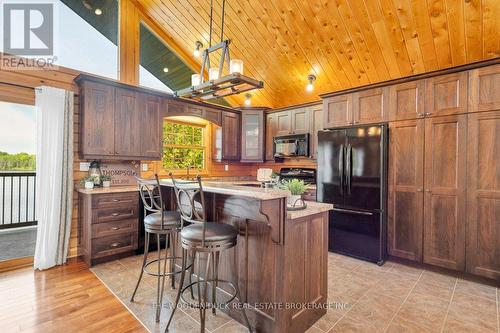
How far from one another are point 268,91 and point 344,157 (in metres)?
2.36

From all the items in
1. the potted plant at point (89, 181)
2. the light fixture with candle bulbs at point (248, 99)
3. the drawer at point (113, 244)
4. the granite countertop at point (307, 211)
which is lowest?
the drawer at point (113, 244)

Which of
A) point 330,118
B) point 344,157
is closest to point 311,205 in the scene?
point 344,157

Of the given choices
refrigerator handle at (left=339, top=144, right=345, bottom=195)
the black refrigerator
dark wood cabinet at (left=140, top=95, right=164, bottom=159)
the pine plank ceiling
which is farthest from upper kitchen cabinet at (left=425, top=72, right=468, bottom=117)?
dark wood cabinet at (left=140, top=95, right=164, bottom=159)

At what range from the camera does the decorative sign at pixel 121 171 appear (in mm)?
3900

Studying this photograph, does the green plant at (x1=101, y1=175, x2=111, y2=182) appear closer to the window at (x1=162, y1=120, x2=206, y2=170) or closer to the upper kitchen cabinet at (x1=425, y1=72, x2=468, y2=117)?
the window at (x1=162, y1=120, x2=206, y2=170)

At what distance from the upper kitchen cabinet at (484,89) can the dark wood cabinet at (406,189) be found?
1.75ft

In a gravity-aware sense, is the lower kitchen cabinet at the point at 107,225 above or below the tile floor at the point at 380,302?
above

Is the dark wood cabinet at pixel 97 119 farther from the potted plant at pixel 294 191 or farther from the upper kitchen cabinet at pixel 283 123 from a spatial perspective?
the upper kitchen cabinet at pixel 283 123

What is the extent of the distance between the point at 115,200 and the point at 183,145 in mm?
1903

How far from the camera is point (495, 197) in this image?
2.75 m

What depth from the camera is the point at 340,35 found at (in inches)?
138

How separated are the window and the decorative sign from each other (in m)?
0.60

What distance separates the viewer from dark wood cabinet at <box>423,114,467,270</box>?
9.69 feet

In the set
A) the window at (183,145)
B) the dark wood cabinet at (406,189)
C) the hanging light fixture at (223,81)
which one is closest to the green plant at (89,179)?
the window at (183,145)
